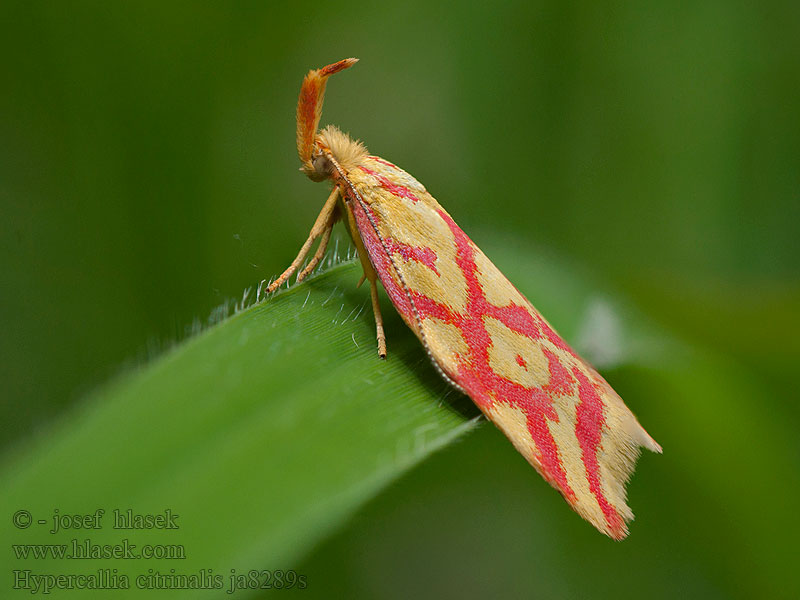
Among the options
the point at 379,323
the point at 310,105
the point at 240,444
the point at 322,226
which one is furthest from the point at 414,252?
the point at 240,444

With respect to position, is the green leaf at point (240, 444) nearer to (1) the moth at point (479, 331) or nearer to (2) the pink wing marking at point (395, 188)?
(1) the moth at point (479, 331)

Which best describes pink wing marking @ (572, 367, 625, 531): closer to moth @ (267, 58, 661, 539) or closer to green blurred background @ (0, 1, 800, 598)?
moth @ (267, 58, 661, 539)

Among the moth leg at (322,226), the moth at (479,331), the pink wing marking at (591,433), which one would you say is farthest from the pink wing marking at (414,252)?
the pink wing marking at (591,433)

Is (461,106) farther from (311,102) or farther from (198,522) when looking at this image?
(198,522)

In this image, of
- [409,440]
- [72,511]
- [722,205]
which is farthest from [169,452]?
[722,205]

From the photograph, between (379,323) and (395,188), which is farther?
(395,188)

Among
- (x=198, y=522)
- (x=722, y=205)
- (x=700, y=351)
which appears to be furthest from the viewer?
(x=722, y=205)

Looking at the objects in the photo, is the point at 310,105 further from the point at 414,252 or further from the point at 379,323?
the point at 379,323
